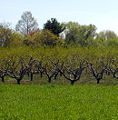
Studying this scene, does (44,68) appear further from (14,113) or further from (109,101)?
(14,113)

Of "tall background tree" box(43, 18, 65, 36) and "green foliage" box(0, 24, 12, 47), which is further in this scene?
"tall background tree" box(43, 18, 65, 36)

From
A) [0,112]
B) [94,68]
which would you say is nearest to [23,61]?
[94,68]

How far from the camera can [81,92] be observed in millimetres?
18375

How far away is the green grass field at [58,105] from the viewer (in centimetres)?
1155

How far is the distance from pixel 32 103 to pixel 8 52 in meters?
16.8

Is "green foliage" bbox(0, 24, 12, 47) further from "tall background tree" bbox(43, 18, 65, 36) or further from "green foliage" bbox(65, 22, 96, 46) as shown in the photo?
"green foliage" bbox(65, 22, 96, 46)

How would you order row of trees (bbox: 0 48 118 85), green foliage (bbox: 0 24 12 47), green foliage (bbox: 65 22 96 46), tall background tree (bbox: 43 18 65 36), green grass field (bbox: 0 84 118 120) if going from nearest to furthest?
green grass field (bbox: 0 84 118 120) < row of trees (bbox: 0 48 118 85) < green foliage (bbox: 0 24 12 47) < tall background tree (bbox: 43 18 65 36) < green foliage (bbox: 65 22 96 46)

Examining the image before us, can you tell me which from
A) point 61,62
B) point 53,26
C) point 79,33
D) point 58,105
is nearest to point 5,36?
point 53,26

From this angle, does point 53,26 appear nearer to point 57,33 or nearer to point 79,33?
point 57,33

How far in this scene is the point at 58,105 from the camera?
13938mm

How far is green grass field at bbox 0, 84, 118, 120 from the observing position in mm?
11555

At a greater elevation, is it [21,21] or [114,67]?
[21,21]

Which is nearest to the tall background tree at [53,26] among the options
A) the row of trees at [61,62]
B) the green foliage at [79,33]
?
the green foliage at [79,33]

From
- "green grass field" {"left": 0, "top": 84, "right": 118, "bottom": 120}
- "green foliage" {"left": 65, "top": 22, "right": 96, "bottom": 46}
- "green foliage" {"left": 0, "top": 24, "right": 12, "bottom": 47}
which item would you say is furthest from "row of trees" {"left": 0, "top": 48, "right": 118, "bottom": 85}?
"green foliage" {"left": 65, "top": 22, "right": 96, "bottom": 46}
